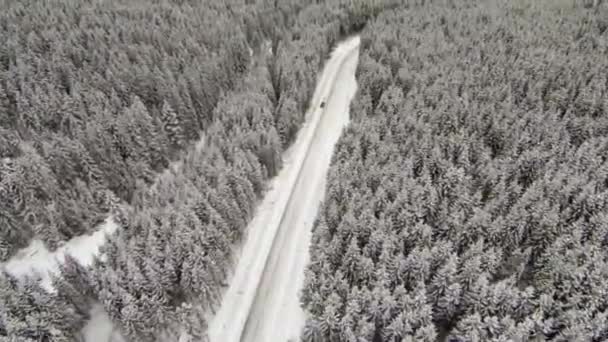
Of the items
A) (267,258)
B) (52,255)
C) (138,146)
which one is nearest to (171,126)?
(138,146)

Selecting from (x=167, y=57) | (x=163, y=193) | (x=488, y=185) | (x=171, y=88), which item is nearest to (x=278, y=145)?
(x=163, y=193)

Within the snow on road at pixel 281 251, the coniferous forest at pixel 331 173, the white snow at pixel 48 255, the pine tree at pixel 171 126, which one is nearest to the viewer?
the coniferous forest at pixel 331 173

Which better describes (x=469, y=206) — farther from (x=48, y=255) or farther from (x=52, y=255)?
(x=48, y=255)

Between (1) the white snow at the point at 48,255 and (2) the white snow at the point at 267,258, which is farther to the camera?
(1) the white snow at the point at 48,255

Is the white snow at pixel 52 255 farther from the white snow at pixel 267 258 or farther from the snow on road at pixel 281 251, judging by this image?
the snow on road at pixel 281 251

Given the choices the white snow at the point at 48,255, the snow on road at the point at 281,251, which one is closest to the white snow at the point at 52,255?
the white snow at the point at 48,255

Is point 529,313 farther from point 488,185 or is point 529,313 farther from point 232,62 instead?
point 232,62

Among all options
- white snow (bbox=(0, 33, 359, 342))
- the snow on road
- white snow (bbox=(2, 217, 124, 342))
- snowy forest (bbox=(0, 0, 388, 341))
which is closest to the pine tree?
snowy forest (bbox=(0, 0, 388, 341))
